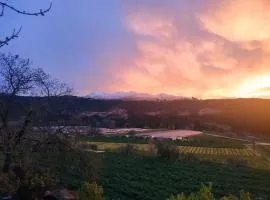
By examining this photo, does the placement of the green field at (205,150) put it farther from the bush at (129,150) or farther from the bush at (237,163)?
the bush at (237,163)

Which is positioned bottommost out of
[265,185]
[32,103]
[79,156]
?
[265,185]

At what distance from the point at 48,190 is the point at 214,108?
74.0 metres

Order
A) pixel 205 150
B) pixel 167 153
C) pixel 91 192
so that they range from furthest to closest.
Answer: pixel 205 150 → pixel 167 153 → pixel 91 192

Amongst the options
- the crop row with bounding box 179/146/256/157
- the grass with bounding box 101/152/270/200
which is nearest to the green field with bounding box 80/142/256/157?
the crop row with bounding box 179/146/256/157

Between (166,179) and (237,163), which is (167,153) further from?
(166,179)

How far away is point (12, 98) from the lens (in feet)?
83.0

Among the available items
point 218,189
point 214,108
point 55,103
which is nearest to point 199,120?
point 214,108

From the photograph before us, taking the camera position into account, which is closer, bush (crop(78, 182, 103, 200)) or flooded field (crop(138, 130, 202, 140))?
bush (crop(78, 182, 103, 200))

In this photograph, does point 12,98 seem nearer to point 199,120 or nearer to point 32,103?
point 32,103

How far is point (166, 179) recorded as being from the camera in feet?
123

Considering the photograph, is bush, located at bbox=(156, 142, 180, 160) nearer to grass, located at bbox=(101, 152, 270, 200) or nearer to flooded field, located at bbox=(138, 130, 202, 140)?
grass, located at bbox=(101, 152, 270, 200)

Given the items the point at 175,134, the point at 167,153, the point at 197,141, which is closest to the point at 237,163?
the point at 167,153

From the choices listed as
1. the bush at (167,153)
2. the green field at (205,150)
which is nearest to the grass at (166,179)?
the bush at (167,153)

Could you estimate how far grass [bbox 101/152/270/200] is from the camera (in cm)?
2990
